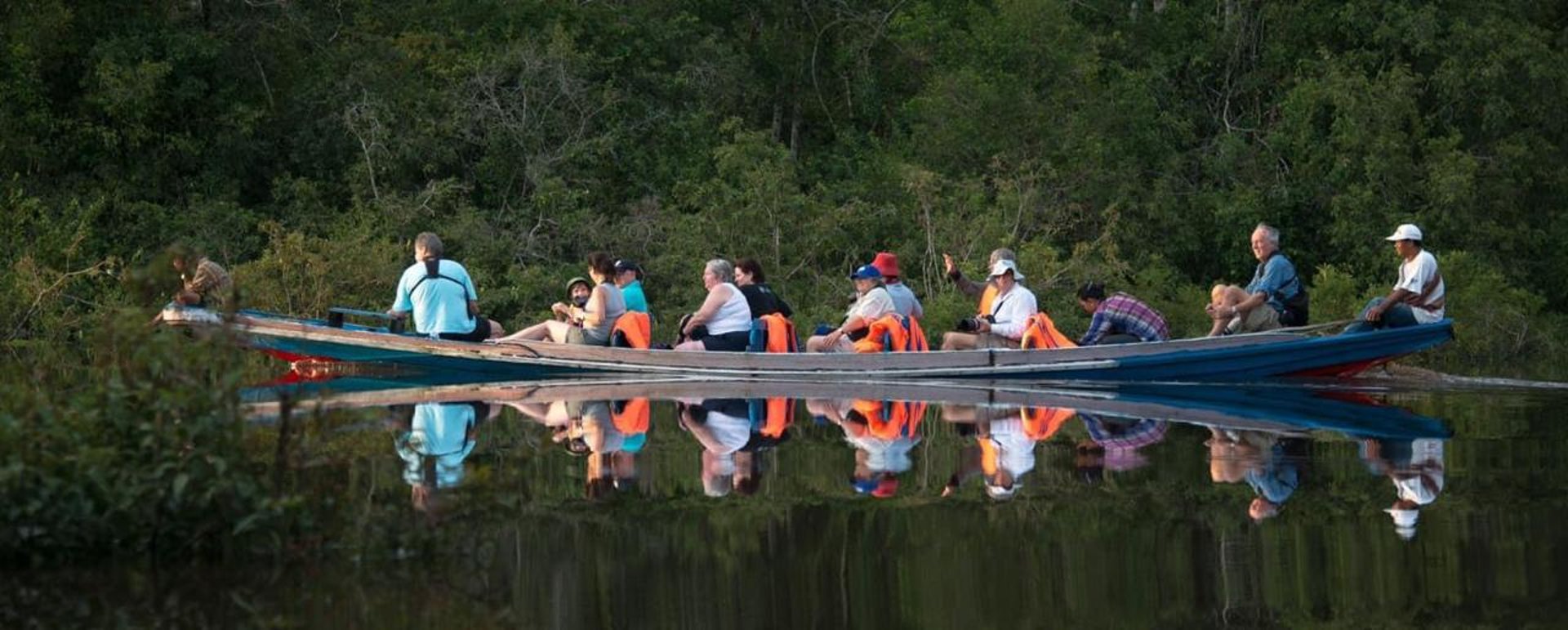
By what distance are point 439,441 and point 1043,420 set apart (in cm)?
376

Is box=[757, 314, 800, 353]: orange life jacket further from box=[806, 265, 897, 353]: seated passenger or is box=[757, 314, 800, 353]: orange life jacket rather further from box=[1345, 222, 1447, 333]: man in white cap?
box=[1345, 222, 1447, 333]: man in white cap

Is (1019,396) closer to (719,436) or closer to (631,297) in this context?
(631,297)

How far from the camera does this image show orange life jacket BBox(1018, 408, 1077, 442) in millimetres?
12655

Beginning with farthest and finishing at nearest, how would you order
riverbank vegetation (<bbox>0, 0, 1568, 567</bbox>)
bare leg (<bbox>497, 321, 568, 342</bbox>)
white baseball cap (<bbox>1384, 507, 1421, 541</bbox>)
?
riverbank vegetation (<bbox>0, 0, 1568, 567</bbox>), bare leg (<bbox>497, 321, 568, 342</bbox>), white baseball cap (<bbox>1384, 507, 1421, 541</bbox>)

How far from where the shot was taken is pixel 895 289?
59.5 feet

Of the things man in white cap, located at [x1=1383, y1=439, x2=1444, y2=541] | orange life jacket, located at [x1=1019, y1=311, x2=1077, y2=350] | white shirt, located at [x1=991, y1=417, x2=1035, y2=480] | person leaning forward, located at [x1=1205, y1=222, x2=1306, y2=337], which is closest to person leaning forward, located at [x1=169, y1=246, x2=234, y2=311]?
orange life jacket, located at [x1=1019, y1=311, x2=1077, y2=350]

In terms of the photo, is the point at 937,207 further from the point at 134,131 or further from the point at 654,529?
the point at 654,529

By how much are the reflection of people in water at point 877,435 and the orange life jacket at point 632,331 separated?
292 cm

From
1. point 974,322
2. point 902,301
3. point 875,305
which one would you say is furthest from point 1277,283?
point 875,305

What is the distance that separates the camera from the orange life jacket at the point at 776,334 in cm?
1772

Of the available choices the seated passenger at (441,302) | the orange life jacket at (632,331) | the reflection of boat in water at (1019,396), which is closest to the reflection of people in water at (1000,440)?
the reflection of boat in water at (1019,396)

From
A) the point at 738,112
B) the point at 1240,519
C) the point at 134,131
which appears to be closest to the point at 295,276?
the point at 134,131

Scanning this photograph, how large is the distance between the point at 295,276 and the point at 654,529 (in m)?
14.7

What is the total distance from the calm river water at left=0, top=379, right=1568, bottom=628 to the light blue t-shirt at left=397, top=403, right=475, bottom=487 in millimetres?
42
